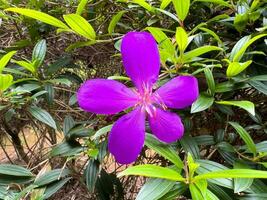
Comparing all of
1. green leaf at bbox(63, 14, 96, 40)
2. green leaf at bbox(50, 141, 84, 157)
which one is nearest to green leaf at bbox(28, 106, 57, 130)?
green leaf at bbox(50, 141, 84, 157)

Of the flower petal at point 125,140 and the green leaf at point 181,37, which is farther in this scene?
the green leaf at point 181,37

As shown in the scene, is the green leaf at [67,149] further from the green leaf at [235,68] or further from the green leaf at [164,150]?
the green leaf at [235,68]

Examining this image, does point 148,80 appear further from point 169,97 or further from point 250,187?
point 250,187

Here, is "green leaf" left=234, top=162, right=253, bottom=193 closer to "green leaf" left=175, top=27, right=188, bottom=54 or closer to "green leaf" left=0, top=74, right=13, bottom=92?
"green leaf" left=175, top=27, right=188, bottom=54

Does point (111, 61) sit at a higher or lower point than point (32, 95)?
lower

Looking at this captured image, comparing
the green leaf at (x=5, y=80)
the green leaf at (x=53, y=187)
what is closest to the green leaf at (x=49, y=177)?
the green leaf at (x=53, y=187)

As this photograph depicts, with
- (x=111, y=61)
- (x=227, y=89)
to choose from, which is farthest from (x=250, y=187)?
(x=111, y=61)

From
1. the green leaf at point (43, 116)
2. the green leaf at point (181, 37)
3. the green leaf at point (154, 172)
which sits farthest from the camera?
the green leaf at point (43, 116)
